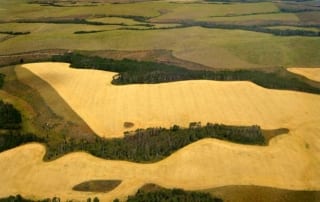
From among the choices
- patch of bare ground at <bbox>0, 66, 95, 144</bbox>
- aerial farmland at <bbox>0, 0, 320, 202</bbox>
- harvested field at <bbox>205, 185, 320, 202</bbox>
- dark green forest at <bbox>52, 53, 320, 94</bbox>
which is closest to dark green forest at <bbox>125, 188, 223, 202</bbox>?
aerial farmland at <bbox>0, 0, 320, 202</bbox>

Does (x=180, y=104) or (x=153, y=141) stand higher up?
(x=180, y=104)

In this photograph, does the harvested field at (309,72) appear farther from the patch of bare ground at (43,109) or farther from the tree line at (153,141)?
the patch of bare ground at (43,109)

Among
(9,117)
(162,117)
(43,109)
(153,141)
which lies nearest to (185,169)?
(153,141)

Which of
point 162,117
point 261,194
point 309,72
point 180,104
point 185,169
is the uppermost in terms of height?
point 309,72

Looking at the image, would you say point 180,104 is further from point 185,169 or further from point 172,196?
point 172,196

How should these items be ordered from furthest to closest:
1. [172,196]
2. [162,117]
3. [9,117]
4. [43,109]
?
[43,109]
[9,117]
[162,117]
[172,196]

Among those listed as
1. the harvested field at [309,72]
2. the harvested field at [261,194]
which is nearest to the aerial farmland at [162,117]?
the harvested field at [261,194]

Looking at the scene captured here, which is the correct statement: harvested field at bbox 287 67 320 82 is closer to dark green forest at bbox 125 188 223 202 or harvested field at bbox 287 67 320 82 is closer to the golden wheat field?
the golden wheat field
